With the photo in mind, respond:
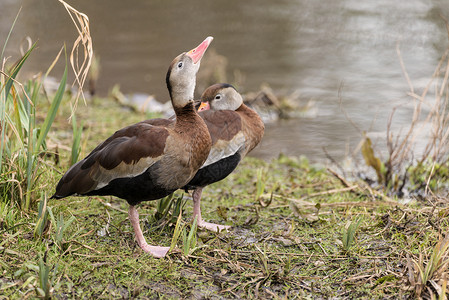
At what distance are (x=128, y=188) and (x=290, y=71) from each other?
20.9ft

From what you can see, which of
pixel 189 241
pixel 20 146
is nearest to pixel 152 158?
pixel 189 241

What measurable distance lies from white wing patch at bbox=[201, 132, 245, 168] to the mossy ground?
0.48 m

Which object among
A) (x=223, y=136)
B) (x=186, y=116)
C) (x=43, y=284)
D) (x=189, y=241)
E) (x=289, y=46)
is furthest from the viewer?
(x=289, y=46)

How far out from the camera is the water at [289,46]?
25.2 ft

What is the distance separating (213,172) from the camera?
3.94 metres

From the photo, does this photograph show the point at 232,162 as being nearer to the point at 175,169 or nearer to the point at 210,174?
the point at 210,174

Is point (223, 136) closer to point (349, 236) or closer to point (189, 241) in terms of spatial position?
point (189, 241)

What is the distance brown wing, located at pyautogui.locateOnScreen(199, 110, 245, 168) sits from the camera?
3.93 m

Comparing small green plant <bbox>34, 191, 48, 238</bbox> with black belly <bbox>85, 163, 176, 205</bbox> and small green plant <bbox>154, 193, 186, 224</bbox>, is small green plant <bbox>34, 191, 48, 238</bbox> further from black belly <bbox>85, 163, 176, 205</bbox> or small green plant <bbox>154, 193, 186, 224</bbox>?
small green plant <bbox>154, 193, 186, 224</bbox>

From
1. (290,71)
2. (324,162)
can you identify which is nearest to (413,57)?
(290,71)

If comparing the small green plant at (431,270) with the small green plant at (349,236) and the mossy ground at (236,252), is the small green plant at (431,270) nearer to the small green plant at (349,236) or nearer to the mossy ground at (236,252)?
the mossy ground at (236,252)

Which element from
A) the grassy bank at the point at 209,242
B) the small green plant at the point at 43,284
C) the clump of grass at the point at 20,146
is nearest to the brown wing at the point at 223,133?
the grassy bank at the point at 209,242

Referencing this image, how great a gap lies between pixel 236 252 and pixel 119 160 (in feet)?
2.90

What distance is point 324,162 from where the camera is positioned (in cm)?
630
